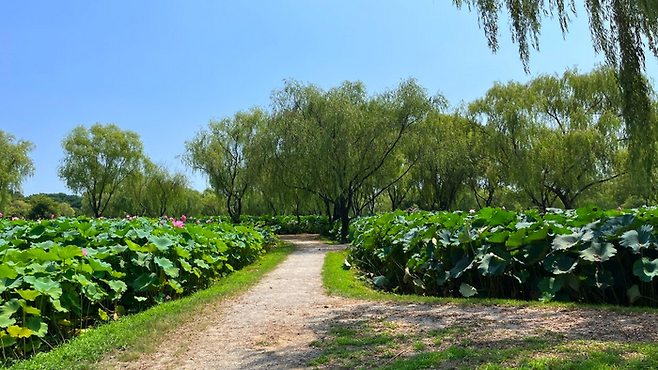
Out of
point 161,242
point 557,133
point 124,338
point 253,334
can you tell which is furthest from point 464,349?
point 557,133

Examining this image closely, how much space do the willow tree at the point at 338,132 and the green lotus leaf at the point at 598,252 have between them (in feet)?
46.7

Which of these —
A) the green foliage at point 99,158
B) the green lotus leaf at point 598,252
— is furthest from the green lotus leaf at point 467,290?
the green foliage at point 99,158

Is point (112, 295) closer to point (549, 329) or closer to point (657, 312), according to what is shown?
point (549, 329)

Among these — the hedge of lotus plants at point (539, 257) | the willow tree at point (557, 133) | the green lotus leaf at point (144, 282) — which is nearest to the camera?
the hedge of lotus plants at point (539, 257)

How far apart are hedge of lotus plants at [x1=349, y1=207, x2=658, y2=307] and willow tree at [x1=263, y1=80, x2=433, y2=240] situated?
12093 mm

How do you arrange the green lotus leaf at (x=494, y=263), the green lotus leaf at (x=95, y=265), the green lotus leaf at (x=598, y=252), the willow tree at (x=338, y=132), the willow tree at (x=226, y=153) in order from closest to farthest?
the green lotus leaf at (x=95, y=265) → the green lotus leaf at (x=598, y=252) → the green lotus leaf at (x=494, y=263) → the willow tree at (x=338, y=132) → the willow tree at (x=226, y=153)

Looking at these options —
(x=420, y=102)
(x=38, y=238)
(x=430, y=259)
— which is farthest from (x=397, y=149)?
(x=38, y=238)

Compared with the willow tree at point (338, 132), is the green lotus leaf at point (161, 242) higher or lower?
lower

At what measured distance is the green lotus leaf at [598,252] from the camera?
5133 mm

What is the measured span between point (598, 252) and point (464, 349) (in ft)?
9.22

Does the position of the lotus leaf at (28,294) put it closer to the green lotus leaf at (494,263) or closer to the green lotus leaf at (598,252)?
the green lotus leaf at (494,263)

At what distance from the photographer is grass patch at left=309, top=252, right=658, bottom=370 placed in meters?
2.96

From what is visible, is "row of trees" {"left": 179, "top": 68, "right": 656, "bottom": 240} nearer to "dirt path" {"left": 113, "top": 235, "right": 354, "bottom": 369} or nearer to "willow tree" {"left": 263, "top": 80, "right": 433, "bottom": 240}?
"willow tree" {"left": 263, "top": 80, "right": 433, "bottom": 240}

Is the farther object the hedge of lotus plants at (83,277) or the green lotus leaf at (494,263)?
the green lotus leaf at (494,263)
